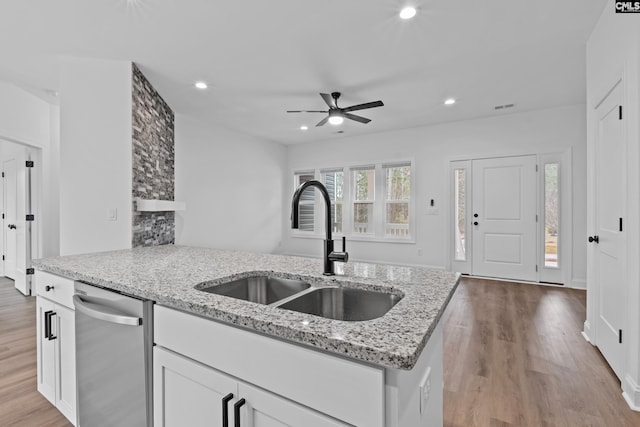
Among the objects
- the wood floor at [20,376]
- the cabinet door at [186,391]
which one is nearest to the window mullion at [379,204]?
the wood floor at [20,376]

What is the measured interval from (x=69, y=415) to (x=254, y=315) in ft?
4.99

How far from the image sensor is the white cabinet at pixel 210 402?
0.75 metres

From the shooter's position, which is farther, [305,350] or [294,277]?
[294,277]

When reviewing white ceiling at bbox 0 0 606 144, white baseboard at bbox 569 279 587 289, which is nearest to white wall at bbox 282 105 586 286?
white baseboard at bbox 569 279 587 289

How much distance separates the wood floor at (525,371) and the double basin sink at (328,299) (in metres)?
1.08

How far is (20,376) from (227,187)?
3.76 metres

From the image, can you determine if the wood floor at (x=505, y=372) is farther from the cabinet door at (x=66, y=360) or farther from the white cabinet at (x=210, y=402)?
the white cabinet at (x=210, y=402)

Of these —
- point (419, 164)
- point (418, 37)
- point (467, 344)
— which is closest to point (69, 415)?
point (467, 344)

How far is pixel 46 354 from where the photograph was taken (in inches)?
66.7

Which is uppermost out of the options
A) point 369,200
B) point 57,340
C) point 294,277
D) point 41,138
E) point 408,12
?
point 408,12

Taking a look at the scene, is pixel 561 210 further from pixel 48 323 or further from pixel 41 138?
pixel 41 138

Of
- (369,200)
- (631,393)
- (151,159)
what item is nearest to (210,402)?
Result: (631,393)

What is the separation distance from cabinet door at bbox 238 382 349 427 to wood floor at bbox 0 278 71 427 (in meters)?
1.59

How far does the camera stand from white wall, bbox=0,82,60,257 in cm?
355
